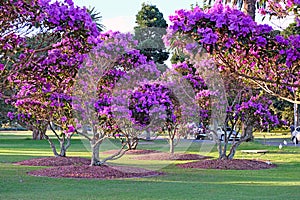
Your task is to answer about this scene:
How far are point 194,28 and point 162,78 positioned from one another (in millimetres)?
14994

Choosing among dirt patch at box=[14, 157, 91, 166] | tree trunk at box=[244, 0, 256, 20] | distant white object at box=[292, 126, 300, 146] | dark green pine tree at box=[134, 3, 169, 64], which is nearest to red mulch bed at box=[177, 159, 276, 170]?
Result: dirt patch at box=[14, 157, 91, 166]

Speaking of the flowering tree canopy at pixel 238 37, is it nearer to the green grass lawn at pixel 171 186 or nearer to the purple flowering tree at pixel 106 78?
the green grass lawn at pixel 171 186

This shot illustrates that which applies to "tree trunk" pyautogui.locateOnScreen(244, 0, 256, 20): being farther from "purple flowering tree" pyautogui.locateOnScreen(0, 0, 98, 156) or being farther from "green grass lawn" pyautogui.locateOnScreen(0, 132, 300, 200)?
"purple flowering tree" pyautogui.locateOnScreen(0, 0, 98, 156)

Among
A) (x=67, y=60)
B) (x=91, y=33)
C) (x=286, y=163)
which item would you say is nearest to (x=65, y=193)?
(x=67, y=60)

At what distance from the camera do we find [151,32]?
165ft

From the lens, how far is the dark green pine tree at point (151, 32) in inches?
1828

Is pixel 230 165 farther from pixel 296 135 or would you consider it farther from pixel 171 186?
pixel 296 135

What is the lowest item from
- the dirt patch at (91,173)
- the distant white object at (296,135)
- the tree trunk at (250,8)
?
the dirt patch at (91,173)

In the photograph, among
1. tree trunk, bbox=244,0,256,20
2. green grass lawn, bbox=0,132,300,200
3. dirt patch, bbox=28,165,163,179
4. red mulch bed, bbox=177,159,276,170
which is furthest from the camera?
tree trunk, bbox=244,0,256,20

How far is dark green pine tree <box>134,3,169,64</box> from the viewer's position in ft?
152

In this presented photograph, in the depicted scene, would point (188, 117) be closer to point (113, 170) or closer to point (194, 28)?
point (113, 170)

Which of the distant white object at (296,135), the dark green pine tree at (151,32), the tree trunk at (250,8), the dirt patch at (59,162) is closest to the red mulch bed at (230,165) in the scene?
the dirt patch at (59,162)

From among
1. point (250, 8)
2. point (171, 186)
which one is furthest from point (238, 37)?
point (250, 8)

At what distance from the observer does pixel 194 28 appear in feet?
27.2
